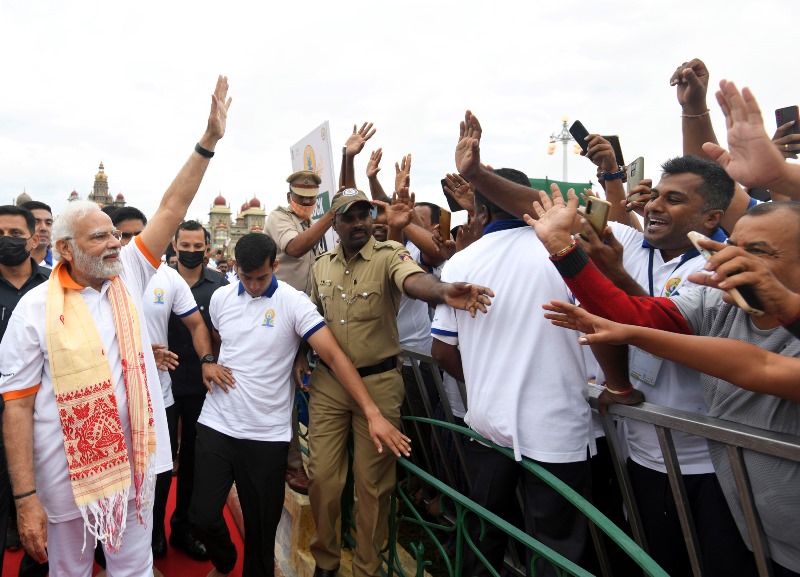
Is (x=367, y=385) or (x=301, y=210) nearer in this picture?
(x=367, y=385)

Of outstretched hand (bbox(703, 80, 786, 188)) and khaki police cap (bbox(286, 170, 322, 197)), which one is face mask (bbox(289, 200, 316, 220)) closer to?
khaki police cap (bbox(286, 170, 322, 197))

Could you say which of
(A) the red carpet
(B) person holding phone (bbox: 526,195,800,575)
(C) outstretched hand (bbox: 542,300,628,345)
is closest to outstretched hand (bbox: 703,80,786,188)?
(B) person holding phone (bbox: 526,195,800,575)

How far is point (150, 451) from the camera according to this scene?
95.2 inches

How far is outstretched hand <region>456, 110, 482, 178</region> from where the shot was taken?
2167 mm

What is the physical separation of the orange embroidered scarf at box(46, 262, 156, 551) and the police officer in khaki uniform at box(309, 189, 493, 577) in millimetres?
894

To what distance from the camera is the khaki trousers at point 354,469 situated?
9.05 feet

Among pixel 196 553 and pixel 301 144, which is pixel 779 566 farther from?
pixel 301 144

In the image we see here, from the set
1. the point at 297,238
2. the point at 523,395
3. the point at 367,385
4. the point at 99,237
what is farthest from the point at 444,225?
the point at 99,237

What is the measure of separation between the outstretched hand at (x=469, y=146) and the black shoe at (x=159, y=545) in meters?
3.12

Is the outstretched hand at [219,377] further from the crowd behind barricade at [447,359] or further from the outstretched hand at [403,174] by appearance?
the outstretched hand at [403,174]

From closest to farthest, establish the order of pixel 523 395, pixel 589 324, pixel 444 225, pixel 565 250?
pixel 589 324
pixel 565 250
pixel 523 395
pixel 444 225

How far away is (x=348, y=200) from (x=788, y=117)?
8.06 ft

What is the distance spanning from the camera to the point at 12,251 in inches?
127

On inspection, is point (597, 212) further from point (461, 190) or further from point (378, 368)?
point (461, 190)
